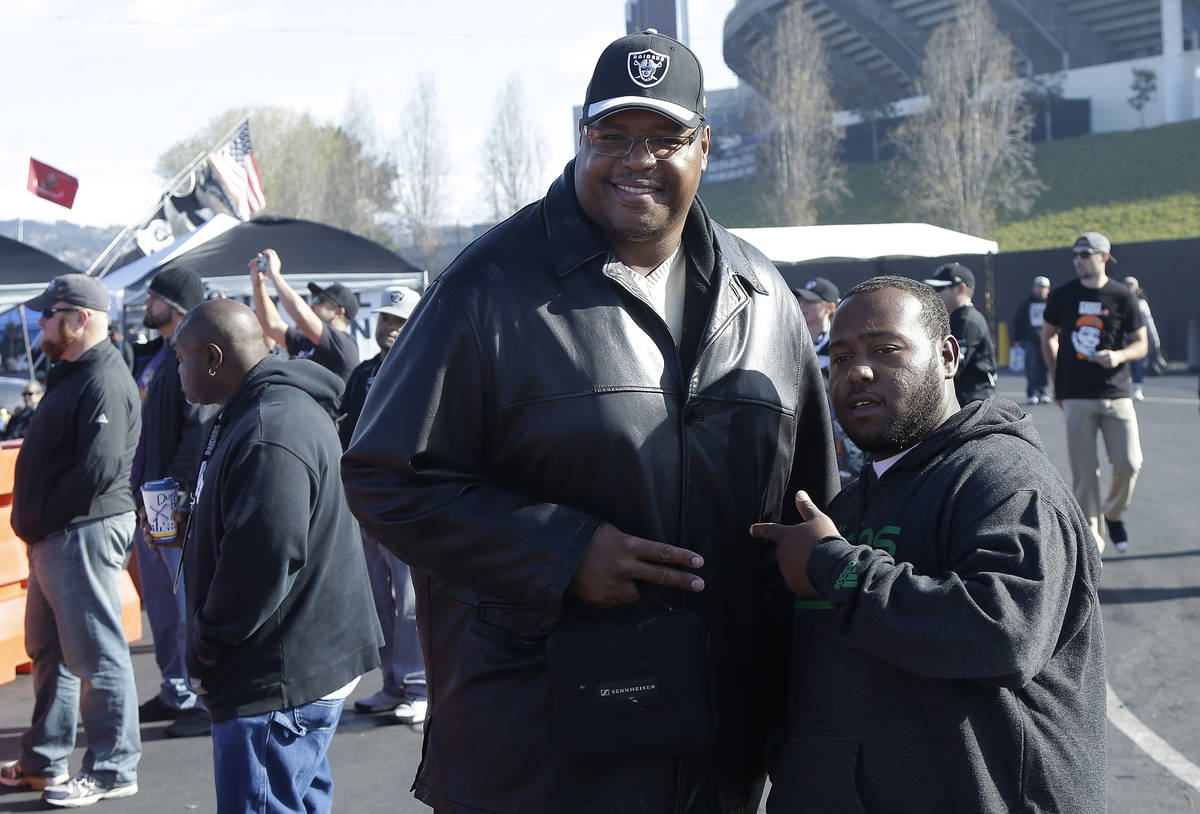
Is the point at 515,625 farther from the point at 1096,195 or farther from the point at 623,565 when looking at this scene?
the point at 1096,195

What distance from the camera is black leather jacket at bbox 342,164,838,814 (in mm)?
2070

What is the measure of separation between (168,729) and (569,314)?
14.5 feet

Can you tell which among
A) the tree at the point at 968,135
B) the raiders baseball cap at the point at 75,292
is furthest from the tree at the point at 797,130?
the raiders baseball cap at the point at 75,292

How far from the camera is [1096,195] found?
46.8 meters

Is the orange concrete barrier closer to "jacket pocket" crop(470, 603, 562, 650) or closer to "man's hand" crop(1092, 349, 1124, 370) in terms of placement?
"jacket pocket" crop(470, 603, 562, 650)

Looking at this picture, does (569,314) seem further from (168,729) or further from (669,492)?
(168,729)

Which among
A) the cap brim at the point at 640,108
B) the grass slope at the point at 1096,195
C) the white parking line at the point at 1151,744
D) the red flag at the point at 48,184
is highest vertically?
the grass slope at the point at 1096,195

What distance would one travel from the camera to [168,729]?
561 centimetres

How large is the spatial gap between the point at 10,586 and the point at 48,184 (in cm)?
1060

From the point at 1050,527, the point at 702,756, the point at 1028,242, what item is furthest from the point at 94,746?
the point at 1028,242

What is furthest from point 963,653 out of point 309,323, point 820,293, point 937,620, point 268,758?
point 820,293

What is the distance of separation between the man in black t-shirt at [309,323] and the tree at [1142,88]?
5758 cm

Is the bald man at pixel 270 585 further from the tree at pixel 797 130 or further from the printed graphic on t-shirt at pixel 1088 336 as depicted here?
the tree at pixel 797 130

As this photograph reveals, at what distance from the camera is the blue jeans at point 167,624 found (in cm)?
584
